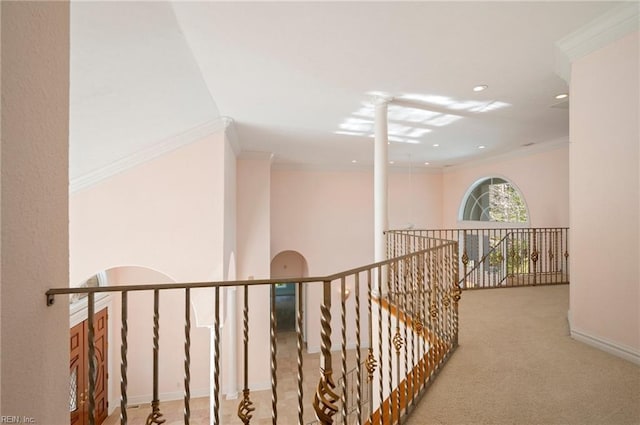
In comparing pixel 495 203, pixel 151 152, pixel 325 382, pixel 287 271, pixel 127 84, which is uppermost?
pixel 127 84

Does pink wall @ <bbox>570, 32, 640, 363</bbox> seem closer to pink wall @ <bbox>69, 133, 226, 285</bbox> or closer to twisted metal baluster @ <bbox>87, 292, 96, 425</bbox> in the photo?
twisted metal baluster @ <bbox>87, 292, 96, 425</bbox>

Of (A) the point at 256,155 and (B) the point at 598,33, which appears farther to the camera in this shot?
(A) the point at 256,155

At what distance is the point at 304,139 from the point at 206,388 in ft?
21.4

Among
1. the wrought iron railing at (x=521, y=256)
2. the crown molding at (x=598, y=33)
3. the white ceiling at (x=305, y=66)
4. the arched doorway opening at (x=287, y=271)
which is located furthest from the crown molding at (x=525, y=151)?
the arched doorway opening at (x=287, y=271)

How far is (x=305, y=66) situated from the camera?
3.52m

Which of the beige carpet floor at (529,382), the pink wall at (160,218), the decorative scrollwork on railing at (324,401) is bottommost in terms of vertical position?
the beige carpet floor at (529,382)

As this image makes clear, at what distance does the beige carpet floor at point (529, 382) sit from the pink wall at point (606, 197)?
1.18 feet

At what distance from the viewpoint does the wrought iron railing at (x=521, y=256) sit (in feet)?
20.9

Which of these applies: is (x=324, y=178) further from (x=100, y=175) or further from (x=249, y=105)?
(x=100, y=175)

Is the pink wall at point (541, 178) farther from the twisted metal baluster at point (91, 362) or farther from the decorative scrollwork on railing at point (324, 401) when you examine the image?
the twisted metal baluster at point (91, 362)

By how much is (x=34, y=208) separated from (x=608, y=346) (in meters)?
4.20

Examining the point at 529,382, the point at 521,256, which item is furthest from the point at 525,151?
the point at 529,382

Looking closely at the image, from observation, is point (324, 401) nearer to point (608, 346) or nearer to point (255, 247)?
point (608, 346)

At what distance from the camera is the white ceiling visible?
2.60 meters
